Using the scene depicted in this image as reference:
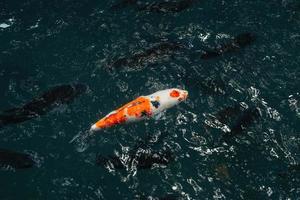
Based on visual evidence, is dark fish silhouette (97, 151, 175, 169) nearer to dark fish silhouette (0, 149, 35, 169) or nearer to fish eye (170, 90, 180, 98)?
fish eye (170, 90, 180, 98)

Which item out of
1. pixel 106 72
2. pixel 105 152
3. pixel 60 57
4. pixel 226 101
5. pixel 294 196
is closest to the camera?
pixel 294 196

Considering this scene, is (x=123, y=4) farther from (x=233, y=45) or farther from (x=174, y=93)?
(x=174, y=93)

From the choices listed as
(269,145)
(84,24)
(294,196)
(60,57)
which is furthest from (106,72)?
(294,196)

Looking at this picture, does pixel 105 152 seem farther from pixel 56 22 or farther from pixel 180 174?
pixel 56 22

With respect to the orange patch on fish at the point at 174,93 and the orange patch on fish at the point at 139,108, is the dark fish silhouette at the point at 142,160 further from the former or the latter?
the orange patch on fish at the point at 174,93

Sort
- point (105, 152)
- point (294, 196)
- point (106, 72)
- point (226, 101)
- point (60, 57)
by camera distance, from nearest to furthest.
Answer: point (294, 196) → point (105, 152) → point (226, 101) → point (106, 72) → point (60, 57)

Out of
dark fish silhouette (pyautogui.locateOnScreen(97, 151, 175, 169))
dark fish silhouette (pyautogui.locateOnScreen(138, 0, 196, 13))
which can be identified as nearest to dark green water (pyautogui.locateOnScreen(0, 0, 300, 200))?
dark fish silhouette (pyautogui.locateOnScreen(97, 151, 175, 169))
